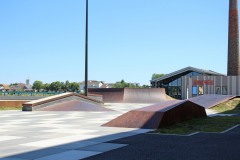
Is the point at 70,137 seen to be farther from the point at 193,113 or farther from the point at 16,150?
the point at 193,113

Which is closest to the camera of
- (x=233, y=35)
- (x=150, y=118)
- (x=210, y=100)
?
(x=150, y=118)

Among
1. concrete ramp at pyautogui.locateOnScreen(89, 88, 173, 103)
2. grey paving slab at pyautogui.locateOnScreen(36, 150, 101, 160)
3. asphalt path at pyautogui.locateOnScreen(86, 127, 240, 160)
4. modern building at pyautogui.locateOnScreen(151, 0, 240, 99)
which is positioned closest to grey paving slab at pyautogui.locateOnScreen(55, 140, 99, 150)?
grey paving slab at pyautogui.locateOnScreen(36, 150, 101, 160)

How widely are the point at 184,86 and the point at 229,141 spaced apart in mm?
41179

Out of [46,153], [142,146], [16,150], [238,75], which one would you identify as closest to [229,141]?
[142,146]

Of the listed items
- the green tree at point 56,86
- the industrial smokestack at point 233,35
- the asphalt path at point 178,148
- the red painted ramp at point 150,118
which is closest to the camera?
the asphalt path at point 178,148

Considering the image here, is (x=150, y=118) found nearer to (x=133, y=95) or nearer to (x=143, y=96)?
(x=143, y=96)

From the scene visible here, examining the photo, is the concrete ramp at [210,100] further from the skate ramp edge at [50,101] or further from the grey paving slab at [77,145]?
the grey paving slab at [77,145]

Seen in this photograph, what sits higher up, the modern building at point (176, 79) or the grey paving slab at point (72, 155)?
the modern building at point (176, 79)

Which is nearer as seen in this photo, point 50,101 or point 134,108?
point 50,101

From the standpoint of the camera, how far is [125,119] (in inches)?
540

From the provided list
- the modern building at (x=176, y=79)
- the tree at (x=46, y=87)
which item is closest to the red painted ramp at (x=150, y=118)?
the modern building at (x=176, y=79)

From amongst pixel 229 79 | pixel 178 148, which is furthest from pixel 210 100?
pixel 178 148

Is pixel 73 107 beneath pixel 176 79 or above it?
beneath

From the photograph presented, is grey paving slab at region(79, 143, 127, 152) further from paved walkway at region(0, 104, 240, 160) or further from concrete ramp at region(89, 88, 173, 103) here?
concrete ramp at region(89, 88, 173, 103)
